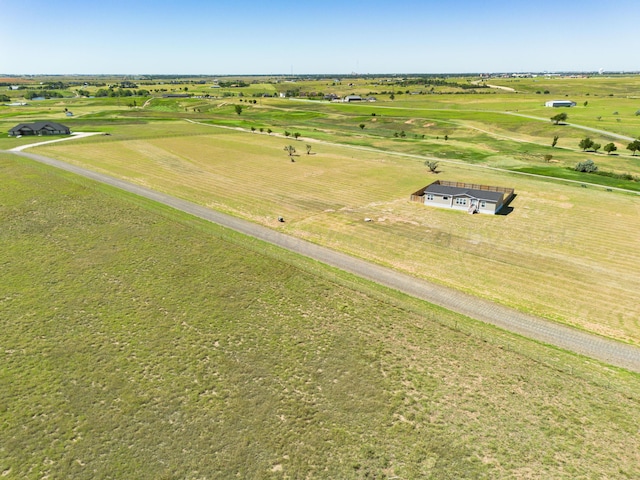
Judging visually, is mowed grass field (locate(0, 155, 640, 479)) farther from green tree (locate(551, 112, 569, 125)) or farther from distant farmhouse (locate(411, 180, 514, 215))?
green tree (locate(551, 112, 569, 125))

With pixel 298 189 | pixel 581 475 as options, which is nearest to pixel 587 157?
pixel 298 189

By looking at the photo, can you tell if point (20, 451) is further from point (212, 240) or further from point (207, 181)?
point (207, 181)

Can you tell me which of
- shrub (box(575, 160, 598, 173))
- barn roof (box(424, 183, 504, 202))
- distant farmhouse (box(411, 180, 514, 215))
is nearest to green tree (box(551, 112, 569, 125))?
shrub (box(575, 160, 598, 173))

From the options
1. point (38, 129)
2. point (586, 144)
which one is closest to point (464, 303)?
point (586, 144)

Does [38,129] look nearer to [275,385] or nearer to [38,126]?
[38,126]

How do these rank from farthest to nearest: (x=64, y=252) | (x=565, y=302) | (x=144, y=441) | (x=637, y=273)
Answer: (x=64, y=252) → (x=637, y=273) → (x=565, y=302) → (x=144, y=441)

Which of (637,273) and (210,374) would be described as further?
(637,273)

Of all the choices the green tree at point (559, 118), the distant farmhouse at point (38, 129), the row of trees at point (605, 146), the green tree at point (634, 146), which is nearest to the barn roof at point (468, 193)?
the row of trees at point (605, 146)

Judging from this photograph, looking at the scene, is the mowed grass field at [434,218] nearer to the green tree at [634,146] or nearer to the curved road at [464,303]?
the curved road at [464,303]
